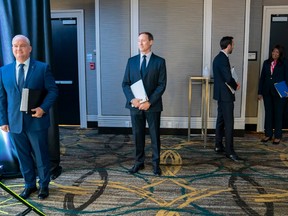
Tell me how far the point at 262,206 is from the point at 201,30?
11.1ft

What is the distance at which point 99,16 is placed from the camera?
5.71 metres

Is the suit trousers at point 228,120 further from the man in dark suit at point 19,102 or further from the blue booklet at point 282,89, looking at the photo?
the man in dark suit at point 19,102

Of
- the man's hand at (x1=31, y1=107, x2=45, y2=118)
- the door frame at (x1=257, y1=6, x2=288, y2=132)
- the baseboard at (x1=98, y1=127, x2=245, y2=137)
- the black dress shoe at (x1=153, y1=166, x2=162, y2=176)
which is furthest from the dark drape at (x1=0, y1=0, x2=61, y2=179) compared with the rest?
the door frame at (x1=257, y1=6, x2=288, y2=132)

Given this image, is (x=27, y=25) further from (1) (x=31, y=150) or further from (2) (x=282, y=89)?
(2) (x=282, y=89)

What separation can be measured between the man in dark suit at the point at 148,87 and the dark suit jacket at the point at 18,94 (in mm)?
1011

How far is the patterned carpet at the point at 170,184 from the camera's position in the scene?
307cm

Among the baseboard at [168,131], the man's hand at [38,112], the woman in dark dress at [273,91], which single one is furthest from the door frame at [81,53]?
the woman in dark dress at [273,91]

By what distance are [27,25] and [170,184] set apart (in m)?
2.53

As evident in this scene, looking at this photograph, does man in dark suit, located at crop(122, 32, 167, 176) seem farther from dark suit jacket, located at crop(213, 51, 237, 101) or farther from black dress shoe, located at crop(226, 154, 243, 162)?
black dress shoe, located at crop(226, 154, 243, 162)

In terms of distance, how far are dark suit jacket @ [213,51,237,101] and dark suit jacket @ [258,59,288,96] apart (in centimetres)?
129

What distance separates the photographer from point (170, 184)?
3.64 m

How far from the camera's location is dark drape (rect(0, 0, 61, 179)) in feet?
12.1

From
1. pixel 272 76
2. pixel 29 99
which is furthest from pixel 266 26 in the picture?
pixel 29 99

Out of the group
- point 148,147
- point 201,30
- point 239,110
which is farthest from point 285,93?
point 148,147
